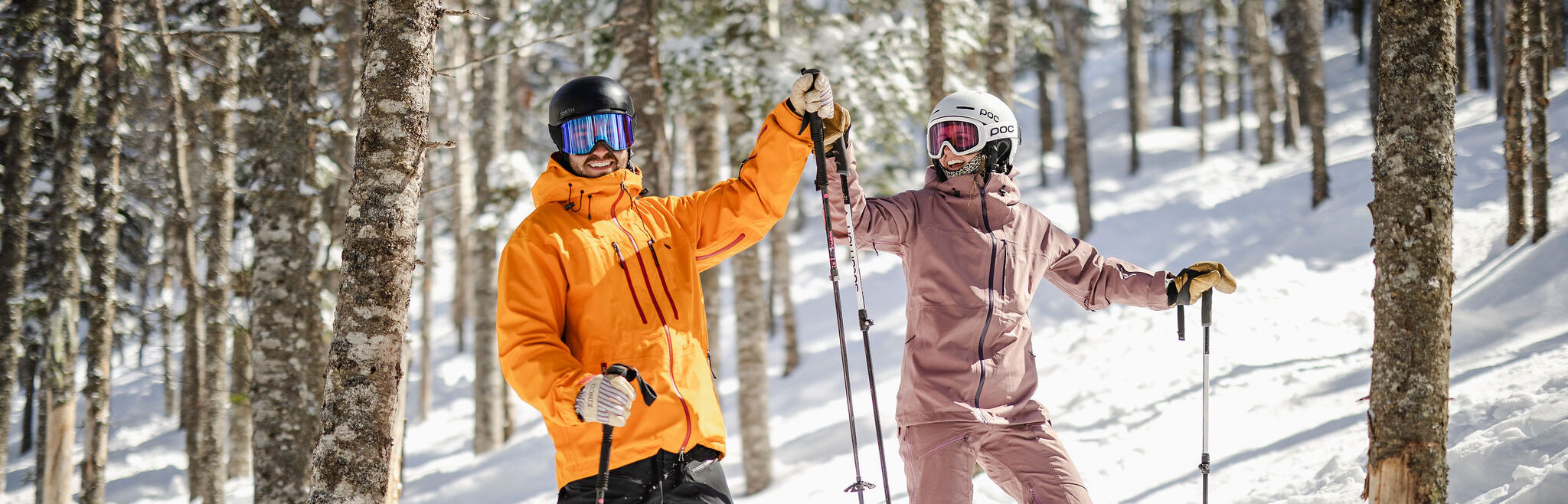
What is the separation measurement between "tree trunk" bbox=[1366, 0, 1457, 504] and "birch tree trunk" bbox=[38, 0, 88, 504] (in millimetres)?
10628

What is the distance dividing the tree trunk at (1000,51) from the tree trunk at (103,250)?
831cm

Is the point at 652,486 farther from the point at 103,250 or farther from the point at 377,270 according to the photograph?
the point at 103,250

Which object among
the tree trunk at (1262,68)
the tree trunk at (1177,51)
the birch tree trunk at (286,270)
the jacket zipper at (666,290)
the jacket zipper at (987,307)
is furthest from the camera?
the tree trunk at (1177,51)

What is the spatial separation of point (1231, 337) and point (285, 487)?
9.49 m

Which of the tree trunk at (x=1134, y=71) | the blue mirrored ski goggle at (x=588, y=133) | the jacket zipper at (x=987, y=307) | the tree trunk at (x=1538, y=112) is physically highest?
the tree trunk at (x=1134, y=71)

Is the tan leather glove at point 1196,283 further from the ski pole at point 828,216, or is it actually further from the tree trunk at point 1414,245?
the ski pole at point 828,216

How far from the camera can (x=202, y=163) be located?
13367 millimetres

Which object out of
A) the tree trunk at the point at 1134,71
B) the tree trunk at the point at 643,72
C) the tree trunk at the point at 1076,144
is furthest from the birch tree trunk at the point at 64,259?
the tree trunk at the point at 1134,71

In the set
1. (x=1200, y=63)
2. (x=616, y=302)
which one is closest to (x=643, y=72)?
(x=616, y=302)

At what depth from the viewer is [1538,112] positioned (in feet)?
30.5

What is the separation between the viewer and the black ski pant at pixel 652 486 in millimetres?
2814

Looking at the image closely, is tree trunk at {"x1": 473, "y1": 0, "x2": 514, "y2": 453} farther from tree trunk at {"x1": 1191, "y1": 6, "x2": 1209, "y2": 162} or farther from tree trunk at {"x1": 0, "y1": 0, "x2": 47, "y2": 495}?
tree trunk at {"x1": 1191, "y1": 6, "x2": 1209, "y2": 162}

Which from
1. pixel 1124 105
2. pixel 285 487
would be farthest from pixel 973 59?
pixel 1124 105

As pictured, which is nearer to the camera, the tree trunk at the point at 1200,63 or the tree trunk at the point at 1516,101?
the tree trunk at the point at 1516,101
